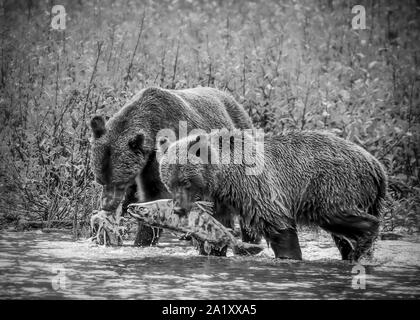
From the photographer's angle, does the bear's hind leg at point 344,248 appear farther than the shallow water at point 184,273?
Yes

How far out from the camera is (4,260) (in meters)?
9.58

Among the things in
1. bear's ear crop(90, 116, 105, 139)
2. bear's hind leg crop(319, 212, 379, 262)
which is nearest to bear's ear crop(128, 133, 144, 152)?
bear's ear crop(90, 116, 105, 139)

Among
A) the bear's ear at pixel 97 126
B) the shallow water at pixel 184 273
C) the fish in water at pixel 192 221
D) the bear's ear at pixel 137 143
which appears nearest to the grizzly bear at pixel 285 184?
the fish in water at pixel 192 221

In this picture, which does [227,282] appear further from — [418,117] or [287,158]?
[418,117]

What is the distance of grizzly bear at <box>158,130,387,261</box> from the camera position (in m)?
9.45

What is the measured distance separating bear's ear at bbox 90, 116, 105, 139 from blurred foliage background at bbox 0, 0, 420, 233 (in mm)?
1487

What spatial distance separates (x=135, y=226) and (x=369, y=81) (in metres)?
5.73

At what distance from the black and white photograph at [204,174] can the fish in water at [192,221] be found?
0.7 inches

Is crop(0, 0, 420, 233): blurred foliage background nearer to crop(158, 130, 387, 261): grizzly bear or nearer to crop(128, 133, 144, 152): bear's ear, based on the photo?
crop(158, 130, 387, 261): grizzly bear

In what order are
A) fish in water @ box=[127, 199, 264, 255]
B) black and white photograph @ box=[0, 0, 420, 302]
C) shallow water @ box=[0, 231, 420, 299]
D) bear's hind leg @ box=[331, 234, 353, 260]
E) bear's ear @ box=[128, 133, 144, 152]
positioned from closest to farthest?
shallow water @ box=[0, 231, 420, 299]
black and white photograph @ box=[0, 0, 420, 302]
fish in water @ box=[127, 199, 264, 255]
bear's hind leg @ box=[331, 234, 353, 260]
bear's ear @ box=[128, 133, 144, 152]

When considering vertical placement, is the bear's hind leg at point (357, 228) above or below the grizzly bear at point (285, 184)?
below

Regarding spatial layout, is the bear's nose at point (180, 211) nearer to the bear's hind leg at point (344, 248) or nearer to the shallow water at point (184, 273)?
the shallow water at point (184, 273)

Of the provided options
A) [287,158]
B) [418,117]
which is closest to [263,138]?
[287,158]

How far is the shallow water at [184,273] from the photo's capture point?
26.9 feet
